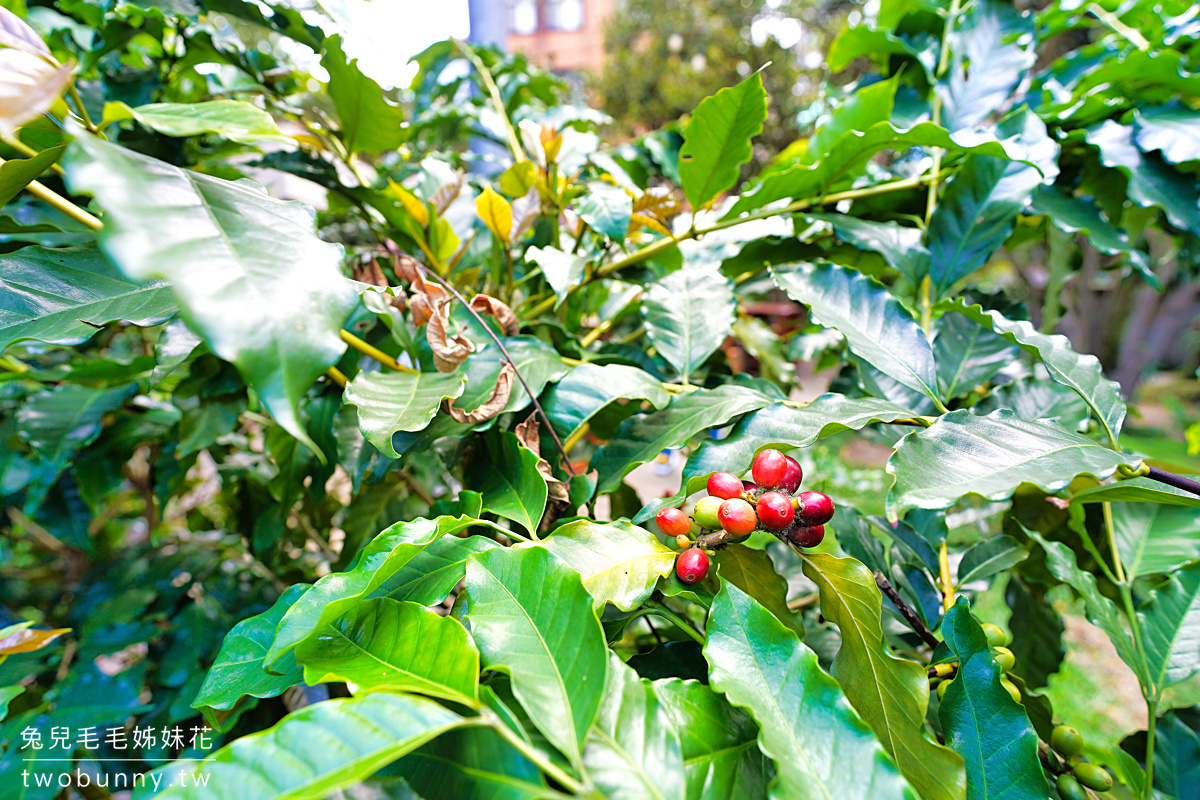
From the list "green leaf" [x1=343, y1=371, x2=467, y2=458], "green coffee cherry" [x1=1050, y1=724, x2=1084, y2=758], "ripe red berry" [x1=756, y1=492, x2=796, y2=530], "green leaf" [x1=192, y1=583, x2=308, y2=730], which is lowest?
"green coffee cherry" [x1=1050, y1=724, x2=1084, y2=758]

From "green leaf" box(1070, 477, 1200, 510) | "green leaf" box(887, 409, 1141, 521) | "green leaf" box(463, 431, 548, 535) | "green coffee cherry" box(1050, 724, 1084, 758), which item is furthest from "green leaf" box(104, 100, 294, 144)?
"green coffee cherry" box(1050, 724, 1084, 758)

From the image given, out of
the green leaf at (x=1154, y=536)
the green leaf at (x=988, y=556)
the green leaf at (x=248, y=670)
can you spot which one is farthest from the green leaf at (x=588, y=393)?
the green leaf at (x=1154, y=536)

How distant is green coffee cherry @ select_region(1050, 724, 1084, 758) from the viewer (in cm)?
41

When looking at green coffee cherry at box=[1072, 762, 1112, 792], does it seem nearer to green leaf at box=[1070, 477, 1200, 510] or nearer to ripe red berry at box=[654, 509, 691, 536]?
green leaf at box=[1070, 477, 1200, 510]

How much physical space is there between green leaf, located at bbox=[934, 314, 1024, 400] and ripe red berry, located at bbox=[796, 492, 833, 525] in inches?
9.5

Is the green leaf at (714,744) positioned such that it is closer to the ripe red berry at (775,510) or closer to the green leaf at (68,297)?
the ripe red berry at (775,510)

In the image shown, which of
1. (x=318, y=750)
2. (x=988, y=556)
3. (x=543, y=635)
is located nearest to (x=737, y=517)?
(x=543, y=635)

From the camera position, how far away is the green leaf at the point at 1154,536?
504 millimetres

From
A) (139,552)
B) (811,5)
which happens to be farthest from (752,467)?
(811,5)

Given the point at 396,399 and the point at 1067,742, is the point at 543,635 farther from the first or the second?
the point at 1067,742

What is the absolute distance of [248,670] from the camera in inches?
13.2

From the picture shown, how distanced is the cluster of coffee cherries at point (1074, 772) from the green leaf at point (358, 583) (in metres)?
0.42

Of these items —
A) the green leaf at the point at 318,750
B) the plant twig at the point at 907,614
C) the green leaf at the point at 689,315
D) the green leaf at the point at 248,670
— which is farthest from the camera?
the green leaf at the point at 689,315

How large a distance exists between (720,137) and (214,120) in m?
0.44
